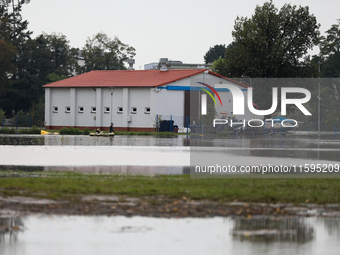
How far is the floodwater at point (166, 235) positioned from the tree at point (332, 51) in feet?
290

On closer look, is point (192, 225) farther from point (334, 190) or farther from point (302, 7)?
point (302, 7)

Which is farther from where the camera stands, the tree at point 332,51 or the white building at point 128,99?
the tree at point 332,51

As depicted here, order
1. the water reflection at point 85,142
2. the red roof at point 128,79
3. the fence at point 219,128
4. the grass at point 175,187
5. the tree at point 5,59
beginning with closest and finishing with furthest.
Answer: the grass at point 175,187 → the water reflection at point 85,142 → the fence at point 219,128 → the red roof at point 128,79 → the tree at point 5,59

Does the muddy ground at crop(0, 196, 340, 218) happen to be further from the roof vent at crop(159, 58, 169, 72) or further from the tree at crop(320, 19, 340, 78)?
the tree at crop(320, 19, 340, 78)

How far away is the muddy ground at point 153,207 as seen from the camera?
9117mm

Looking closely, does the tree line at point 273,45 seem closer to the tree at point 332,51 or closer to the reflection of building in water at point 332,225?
the tree at point 332,51

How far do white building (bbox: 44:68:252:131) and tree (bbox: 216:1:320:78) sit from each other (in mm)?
5000

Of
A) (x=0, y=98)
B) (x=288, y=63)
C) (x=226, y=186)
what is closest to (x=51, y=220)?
(x=226, y=186)

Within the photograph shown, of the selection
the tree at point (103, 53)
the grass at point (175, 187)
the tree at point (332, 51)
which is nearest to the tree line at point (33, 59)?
the tree at point (103, 53)

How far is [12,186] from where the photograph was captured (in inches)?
476

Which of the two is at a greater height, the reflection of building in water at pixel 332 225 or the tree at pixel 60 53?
the tree at pixel 60 53

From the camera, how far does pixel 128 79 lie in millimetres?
63688

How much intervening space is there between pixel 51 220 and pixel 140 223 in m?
1.41

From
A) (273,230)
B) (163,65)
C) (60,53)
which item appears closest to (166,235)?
(273,230)
